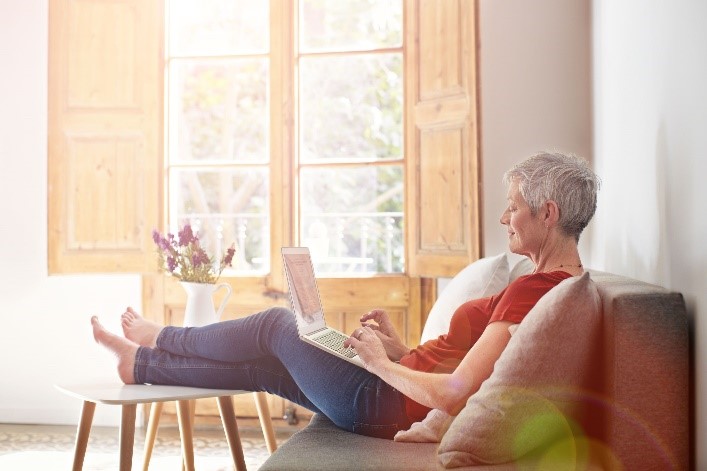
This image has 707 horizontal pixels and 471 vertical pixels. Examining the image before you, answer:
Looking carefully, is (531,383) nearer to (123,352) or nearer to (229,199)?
Answer: (123,352)

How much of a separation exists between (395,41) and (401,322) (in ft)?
10.9

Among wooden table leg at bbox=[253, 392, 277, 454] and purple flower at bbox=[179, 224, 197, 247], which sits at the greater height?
purple flower at bbox=[179, 224, 197, 247]

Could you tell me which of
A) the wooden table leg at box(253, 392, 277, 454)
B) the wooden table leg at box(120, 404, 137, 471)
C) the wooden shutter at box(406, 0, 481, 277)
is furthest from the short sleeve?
the wooden shutter at box(406, 0, 481, 277)

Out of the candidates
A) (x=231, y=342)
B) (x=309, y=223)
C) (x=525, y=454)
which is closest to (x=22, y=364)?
(x=231, y=342)

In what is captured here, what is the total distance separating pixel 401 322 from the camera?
4.30m

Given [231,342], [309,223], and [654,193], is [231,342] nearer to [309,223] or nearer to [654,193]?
[654,193]

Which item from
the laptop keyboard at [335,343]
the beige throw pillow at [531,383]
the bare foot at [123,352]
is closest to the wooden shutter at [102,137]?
the bare foot at [123,352]

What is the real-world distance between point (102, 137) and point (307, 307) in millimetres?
2232

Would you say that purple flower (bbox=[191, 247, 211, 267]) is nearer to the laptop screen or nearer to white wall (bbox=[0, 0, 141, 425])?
the laptop screen

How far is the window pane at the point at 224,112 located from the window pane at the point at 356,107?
0.70m

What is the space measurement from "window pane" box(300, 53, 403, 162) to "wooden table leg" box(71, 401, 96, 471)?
18.1 feet

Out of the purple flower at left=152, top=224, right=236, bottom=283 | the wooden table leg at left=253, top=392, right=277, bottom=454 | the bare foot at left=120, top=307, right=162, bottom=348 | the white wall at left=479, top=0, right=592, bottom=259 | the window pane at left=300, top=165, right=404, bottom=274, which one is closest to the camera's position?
the bare foot at left=120, top=307, right=162, bottom=348

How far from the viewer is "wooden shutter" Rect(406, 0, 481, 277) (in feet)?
12.8

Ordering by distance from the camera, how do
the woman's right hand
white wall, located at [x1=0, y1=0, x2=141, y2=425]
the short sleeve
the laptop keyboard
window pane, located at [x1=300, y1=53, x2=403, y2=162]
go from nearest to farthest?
the short sleeve → the laptop keyboard → the woman's right hand → white wall, located at [x1=0, y1=0, x2=141, y2=425] → window pane, located at [x1=300, y1=53, x2=403, y2=162]
